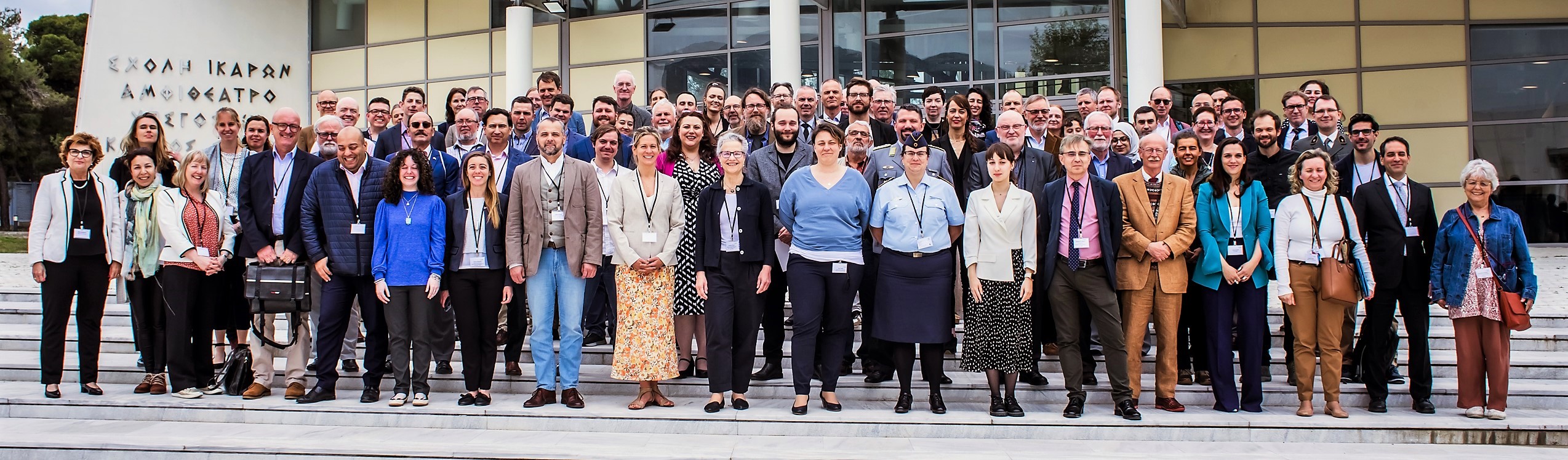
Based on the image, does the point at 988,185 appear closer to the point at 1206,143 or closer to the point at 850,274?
the point at 850,274

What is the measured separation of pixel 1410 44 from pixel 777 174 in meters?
12.2

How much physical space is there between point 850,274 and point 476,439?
2350 mm

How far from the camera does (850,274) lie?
5.91 metres

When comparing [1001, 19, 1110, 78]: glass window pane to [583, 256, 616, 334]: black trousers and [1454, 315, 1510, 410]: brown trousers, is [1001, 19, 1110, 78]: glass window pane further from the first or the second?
[583, 256, 616, 334]: black trousers

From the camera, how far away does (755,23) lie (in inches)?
631

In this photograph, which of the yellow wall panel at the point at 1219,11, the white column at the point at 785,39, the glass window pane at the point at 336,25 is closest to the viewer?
the white column at the point at 785,39

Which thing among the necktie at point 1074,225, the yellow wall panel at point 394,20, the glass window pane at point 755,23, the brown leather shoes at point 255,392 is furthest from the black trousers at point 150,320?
the yellow wall panel at point 394,20

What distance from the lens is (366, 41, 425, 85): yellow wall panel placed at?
18.2 meters

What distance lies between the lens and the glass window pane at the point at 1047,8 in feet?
46.2

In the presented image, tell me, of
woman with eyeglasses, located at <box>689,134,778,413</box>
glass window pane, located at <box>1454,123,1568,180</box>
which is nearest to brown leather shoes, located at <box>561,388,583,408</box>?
woman with eyeglasses, located at <box>689,134,778,413</box>

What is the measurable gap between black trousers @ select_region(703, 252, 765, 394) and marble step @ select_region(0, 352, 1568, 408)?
45cm

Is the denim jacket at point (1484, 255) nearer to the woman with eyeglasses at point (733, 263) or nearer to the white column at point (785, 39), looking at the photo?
the woman with eyeglasses at point (733, 263)

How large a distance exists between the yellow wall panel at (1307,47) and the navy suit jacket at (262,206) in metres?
13.5

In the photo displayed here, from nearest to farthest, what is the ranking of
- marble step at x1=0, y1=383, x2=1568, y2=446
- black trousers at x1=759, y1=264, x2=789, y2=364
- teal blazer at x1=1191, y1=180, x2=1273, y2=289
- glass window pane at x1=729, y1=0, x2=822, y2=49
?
marble step at x1=0, y1=383, x2=1568, y2=446 < teal blazer at x1=1191, y1=180, x2=1273, y2=289 < black trousers at x1=759, y1=264, x2=789, y2=364 < glass window pane at x1=729, y1=0, x2=822, y2=49
